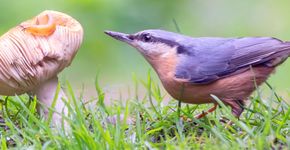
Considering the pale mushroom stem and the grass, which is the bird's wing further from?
the pale mushroom stem

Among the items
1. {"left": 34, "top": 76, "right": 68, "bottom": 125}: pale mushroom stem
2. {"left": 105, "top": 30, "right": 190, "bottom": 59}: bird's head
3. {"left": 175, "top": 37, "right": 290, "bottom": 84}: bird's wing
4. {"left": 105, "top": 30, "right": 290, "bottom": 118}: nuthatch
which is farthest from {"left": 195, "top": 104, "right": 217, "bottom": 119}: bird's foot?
{"left": 34, "top": 76, "right": 68, "bottom": 125}: pale mushroom stem

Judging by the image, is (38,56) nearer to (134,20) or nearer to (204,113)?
(204,113)

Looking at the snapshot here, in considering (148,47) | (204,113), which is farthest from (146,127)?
(148,47)

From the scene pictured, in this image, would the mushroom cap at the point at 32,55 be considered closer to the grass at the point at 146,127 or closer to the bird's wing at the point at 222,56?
the grass at the point at 146,127

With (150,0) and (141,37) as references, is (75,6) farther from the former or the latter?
(141,37)

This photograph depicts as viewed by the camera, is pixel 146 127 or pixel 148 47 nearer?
pixel 146 127

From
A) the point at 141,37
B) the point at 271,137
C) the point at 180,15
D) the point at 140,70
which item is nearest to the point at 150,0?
the point at 180,15
